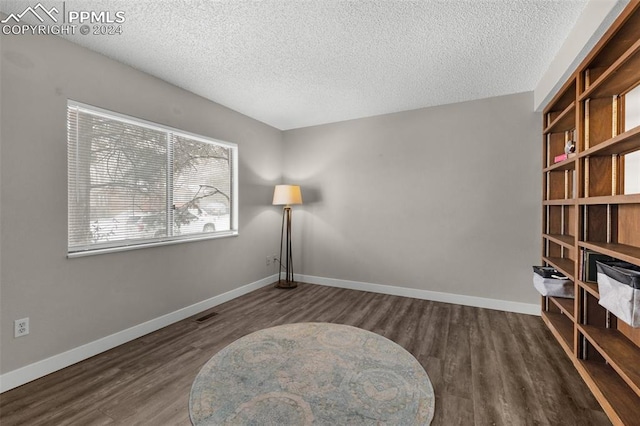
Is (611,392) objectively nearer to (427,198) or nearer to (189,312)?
(427,198)

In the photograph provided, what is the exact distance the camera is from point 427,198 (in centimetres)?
359

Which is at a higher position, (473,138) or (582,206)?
(473,138)

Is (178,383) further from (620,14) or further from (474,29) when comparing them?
(620,14)

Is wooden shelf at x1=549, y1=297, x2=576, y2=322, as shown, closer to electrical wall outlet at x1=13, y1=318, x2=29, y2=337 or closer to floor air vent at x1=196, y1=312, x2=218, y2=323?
floor air vent at x1=196, y1=312, x2=218, y2=323

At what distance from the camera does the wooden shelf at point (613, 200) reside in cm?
137

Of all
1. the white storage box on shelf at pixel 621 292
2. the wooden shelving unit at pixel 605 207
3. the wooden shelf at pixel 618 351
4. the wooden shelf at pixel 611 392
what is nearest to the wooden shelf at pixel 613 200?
the wooden shelving unit at pixel 605 207

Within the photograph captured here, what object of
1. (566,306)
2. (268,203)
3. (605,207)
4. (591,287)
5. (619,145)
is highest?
(619,145)

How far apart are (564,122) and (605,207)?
1.07 m

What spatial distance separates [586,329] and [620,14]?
6.53 feet

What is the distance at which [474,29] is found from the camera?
2018mm

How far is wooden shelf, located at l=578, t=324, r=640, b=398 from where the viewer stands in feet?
4.56

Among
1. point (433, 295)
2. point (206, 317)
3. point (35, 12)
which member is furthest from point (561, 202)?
point (35, 12)

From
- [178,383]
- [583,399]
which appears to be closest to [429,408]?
[583,399]

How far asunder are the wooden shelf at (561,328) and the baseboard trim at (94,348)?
345cm
